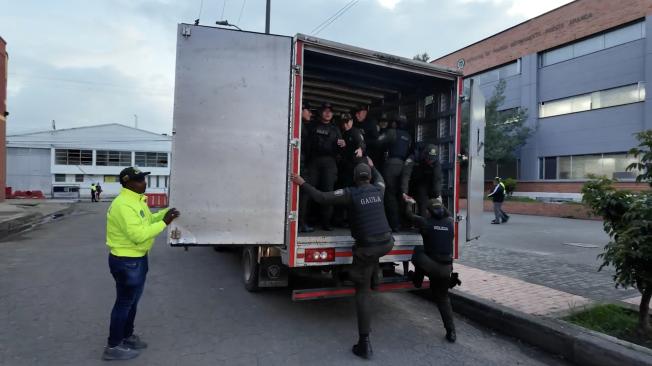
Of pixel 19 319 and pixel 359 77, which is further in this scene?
pixel 359 77

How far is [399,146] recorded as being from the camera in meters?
6.05

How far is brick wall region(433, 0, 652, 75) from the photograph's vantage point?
19.6m

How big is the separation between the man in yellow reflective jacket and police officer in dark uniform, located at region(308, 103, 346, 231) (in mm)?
2328

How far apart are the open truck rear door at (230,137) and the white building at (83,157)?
165 ft

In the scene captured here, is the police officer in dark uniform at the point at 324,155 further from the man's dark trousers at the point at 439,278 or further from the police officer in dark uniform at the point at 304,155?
the man's dark trousers at the point at 439,278

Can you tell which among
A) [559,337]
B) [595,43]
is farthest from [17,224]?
[595,43]

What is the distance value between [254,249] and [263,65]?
94.0 inches

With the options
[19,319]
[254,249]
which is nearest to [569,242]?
[254,249]

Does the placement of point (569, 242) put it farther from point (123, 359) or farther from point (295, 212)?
point (123, 359)

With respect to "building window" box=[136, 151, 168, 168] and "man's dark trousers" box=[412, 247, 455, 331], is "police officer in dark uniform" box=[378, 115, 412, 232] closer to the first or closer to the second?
"man's dark trousers" box=[412, 247, 455, 331]

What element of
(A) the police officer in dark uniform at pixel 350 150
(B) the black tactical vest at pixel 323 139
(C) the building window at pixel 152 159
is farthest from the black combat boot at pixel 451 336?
(C) the building window at pixel 152 159

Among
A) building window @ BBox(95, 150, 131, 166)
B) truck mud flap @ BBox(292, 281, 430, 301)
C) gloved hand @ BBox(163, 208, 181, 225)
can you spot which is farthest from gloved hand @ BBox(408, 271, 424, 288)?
building window @ BBox(95, 150, 131, 166)

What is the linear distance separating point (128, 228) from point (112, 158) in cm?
5860

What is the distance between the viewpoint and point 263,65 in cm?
423
